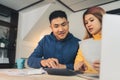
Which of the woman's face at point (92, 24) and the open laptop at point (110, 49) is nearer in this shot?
the open laptop at point (110, 49)

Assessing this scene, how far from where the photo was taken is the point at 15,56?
3.78 m

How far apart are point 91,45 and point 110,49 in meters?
0.59

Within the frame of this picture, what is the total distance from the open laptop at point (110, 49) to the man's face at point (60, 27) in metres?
0.89

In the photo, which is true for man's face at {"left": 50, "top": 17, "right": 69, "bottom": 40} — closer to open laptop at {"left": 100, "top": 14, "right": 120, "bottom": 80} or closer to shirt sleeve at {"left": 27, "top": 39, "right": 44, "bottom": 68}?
shirt sleeve at {"left": 27, "top": 39, "right": 44, "bottom": 68}

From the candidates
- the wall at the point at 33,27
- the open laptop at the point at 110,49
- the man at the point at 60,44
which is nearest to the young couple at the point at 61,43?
the man at the point at 60,44

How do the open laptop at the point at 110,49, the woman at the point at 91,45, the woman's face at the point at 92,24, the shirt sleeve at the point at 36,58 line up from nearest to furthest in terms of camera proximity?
the open laptop at the point at 110,49 → the woman at the point at 91,45 → the woman's face at the point at 92,24 → the shirt sleeve at the point at 36,58

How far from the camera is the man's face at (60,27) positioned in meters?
1.30

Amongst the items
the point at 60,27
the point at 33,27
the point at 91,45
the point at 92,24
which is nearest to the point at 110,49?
the point at 91,45

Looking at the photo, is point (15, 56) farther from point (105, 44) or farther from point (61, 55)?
point (105, 44)

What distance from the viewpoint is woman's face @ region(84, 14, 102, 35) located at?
1098 millimetres

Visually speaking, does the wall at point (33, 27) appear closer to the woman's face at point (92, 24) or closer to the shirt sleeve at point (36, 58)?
the shirt sleeve at point (36, 58)

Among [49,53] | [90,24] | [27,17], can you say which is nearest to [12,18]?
[27,17]

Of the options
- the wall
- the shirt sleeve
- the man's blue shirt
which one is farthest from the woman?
the wall

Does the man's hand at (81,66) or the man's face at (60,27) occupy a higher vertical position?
the man's face at (60,27)
